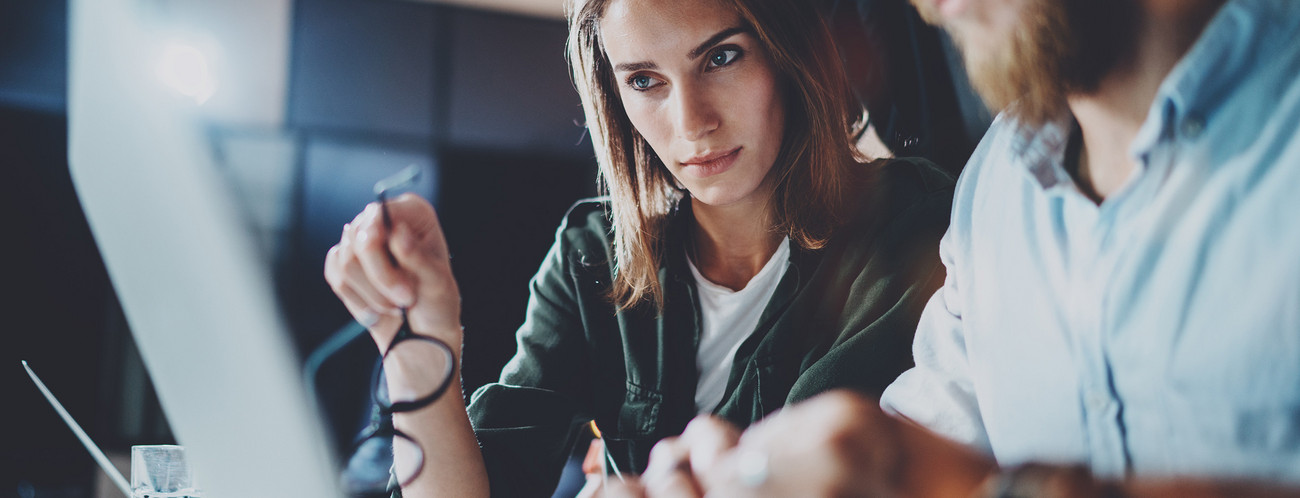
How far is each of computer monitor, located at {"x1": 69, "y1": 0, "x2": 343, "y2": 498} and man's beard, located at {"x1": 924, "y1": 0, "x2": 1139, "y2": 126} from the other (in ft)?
2.36

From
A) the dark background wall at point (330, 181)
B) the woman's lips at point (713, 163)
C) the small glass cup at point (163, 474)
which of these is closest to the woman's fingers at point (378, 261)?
the small glass cup at point (163, 474)

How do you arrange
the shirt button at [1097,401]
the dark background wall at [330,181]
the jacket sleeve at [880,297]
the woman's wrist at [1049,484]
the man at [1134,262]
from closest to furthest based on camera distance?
1. the woman's wrist at [1049,484]
2. the man at [1134,262]
3. the shirt button at [1097,401]
4. the jacket sleeve at [880,297]
5. the dark background wall at [330,181]

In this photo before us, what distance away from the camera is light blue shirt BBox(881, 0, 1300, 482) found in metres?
0.54

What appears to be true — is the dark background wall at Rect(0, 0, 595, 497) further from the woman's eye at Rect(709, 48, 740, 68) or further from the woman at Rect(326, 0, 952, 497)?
the woman's eye at Rect(709, 48, 740, 68)

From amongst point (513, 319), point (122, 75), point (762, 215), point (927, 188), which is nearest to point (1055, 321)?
point (927, 188)

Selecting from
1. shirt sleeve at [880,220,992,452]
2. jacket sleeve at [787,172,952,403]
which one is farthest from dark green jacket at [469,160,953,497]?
shirt sleeve at [880,220,992,452]

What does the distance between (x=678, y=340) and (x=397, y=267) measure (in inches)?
19.9

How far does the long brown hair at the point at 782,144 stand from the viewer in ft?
3.81

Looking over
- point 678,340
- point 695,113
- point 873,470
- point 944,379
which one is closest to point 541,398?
point 678,340

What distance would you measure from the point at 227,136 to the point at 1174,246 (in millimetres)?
3617

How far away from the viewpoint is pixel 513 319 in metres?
2.86

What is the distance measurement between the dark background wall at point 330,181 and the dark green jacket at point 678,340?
1042mm

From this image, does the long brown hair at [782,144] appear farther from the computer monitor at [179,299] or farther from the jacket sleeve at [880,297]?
the computer monitor at [179,299]

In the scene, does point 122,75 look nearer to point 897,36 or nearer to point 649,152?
point 649,152
